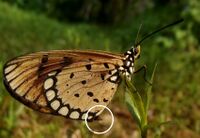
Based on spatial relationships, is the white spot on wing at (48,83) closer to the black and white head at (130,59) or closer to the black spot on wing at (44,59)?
the black spot on wing at (44,59)

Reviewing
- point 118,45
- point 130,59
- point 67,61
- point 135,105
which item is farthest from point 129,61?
point 118,45

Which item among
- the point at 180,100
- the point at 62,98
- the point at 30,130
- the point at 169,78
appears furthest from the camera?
the point at 169,78

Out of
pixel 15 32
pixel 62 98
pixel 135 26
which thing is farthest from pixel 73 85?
pixel 135 26

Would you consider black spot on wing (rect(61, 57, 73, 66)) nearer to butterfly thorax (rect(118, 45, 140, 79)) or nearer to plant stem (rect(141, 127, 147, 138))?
butterfly thorax (rect(118, 45, 140, 79))

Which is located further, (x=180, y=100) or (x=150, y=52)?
(x=150, y=52)

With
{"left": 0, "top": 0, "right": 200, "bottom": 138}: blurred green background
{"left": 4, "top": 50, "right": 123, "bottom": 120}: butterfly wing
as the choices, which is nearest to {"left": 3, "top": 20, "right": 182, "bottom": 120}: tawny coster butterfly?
{"left": 4, "top": 50, "right": 123, "bottom": 120}: butterfly wing

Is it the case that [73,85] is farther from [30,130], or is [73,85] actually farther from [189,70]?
[189,70]

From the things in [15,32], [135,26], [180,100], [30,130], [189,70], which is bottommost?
[30,130]

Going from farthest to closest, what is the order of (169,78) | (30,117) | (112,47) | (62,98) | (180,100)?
(112,47) < (169,78) < (180,100) < (30,117) < (62,98)
